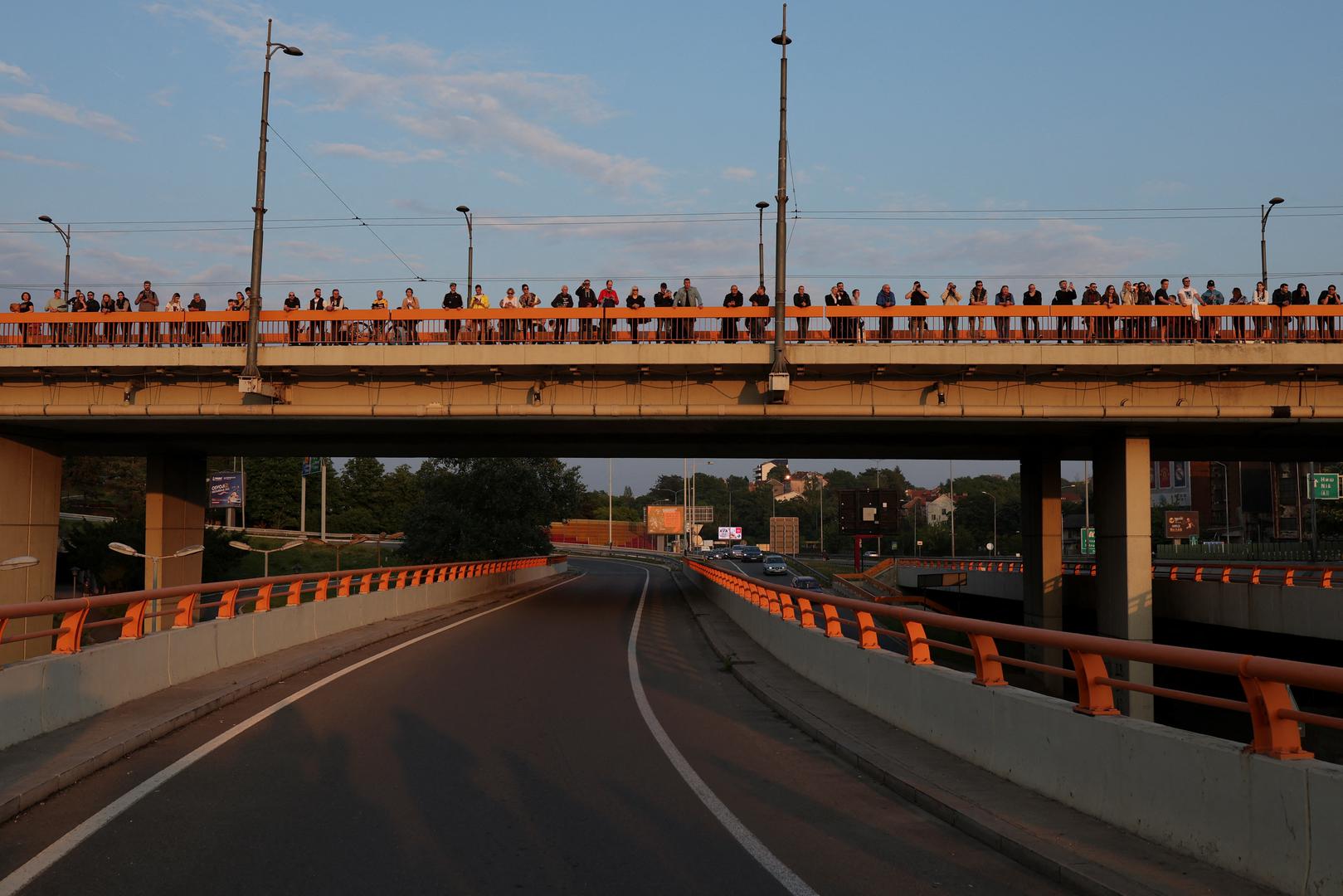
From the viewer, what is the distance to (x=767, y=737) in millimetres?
11680

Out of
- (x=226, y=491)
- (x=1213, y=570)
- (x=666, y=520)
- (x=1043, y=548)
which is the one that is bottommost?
(x=1213, y=570)

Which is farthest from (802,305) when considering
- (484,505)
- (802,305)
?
(484,505)

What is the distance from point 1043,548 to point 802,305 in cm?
1299

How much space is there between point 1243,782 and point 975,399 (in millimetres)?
23091

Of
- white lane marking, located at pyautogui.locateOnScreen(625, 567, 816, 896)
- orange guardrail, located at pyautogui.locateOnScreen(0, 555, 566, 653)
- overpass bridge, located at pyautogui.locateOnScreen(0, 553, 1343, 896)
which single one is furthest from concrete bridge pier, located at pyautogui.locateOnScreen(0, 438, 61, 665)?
white lane marking, located at pyautogui.locateOnScreen(625, 567, 816, 896)

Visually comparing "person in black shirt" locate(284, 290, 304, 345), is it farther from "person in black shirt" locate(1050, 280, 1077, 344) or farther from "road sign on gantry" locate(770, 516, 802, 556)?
"road sign on gantry" locate(770, 516, 802, 556)

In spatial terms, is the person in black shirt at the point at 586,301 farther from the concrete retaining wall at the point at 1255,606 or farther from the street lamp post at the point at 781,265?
the concrete retaining wall at the point at 1255,606

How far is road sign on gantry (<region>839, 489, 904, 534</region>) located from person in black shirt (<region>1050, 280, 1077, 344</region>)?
43922 mm

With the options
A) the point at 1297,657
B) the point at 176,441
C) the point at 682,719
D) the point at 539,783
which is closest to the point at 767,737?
the point at 682,719

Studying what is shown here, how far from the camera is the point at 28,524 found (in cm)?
3309

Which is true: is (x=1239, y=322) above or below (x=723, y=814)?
above

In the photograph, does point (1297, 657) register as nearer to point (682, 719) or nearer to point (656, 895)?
point (682, 719)

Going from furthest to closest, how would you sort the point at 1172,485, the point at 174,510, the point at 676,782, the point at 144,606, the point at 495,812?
1. the point at 1172,485
2. the point at 174,510
3. the point at 144,606
4. the point at 676,782
5. the point at 495,812

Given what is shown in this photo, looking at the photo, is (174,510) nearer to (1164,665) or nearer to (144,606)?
(144,606)
